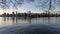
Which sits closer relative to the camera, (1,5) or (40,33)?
(1,5)

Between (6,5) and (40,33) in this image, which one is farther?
(40,33)

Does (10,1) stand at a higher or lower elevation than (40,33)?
higher

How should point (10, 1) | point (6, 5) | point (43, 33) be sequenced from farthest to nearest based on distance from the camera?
1. point (43, 33)
2. point (10, 1)
3. point (6, 5)

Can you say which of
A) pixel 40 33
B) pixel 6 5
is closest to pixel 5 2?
pixel 6 5

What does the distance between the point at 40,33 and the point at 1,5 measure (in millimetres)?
7082

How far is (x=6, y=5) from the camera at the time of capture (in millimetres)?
3379

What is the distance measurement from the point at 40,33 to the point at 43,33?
0.30 meters

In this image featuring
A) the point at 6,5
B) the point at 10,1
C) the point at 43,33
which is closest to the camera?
the point at 6,5

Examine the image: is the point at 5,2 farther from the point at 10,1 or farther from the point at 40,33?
the point at 40,33

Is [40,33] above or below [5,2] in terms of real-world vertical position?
below

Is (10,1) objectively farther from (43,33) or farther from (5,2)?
(43,33)

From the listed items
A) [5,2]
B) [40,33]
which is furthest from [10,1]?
[40,33]

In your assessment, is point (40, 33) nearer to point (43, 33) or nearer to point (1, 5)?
point (43, 33)

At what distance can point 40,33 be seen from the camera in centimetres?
1002
